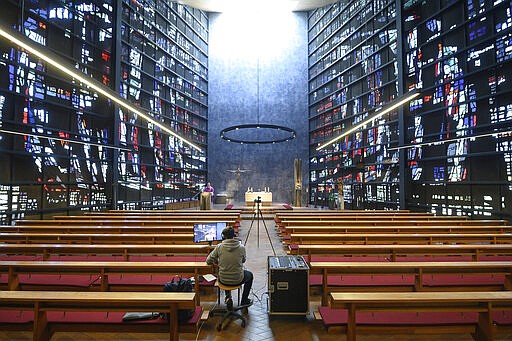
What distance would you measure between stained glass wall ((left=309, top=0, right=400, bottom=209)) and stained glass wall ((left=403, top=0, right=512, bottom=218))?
1043 mm

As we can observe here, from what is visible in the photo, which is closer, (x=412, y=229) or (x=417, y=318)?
(x=417, y=318)

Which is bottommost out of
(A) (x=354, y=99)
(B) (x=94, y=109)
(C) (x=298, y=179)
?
(C) (x=298, y=179)

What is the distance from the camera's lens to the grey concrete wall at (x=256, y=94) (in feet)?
62.1

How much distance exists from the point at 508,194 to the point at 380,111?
4.01m

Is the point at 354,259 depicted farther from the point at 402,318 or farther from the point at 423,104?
the point at 423,104

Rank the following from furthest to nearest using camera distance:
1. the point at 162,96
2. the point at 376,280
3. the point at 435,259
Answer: the point at 162,96
the point at 435,259
the point at 376,280

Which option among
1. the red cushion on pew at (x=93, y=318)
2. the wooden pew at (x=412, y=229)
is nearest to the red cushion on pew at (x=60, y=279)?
the red cushion on pew at (x=93, y=318)

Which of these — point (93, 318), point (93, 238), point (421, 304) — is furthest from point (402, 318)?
point (93, 238)

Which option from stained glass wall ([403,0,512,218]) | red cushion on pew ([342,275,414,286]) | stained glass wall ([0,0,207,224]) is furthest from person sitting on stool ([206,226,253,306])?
stained glass wall ([403,0,512,218])

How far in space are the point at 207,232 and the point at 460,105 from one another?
8584 millimetres

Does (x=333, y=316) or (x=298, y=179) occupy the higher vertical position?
(x=298, y=179)

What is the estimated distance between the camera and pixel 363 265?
3072 mm

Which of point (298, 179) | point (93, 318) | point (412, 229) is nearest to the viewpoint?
point (93, 318)

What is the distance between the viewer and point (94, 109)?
10.6 m
